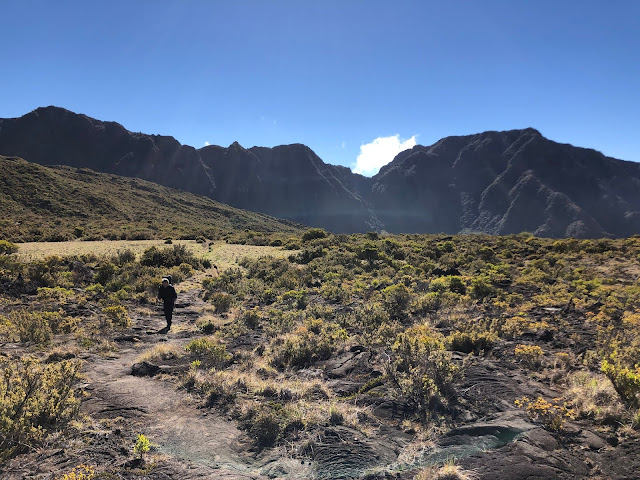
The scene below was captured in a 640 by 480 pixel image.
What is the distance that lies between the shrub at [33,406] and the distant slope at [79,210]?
3206 cm

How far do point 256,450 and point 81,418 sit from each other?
3.09m

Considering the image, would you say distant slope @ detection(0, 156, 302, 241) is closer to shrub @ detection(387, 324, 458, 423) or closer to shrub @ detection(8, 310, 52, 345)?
shrub @ detection(8, 310, 52, 345)

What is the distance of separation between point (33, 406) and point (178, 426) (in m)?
2.22

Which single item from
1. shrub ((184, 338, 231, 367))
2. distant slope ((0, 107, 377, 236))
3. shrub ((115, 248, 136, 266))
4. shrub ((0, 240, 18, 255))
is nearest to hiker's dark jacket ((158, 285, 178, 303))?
shrub ((184, 338, 231, 367))

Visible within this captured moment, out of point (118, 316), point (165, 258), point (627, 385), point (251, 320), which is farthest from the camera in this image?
point (165, 258)

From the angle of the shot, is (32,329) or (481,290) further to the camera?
(481,290)

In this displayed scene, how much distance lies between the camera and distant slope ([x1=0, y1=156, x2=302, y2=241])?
39.6m

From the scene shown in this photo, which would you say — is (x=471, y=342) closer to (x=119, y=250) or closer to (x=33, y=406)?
(x=33, y=406)

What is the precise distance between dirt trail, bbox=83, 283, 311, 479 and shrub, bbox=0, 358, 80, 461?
2.00 feet

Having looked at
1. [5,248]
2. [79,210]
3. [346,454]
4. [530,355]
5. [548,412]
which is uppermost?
[79,210]

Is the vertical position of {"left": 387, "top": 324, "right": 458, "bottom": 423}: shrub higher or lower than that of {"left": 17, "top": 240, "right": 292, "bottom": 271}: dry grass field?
lower

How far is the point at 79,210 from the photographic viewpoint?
59.7m

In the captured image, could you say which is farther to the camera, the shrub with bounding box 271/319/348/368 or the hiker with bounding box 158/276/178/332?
the hiker with bounding box 158/276/178/332

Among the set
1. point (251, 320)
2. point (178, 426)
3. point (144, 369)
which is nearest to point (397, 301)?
point (251, 320)
